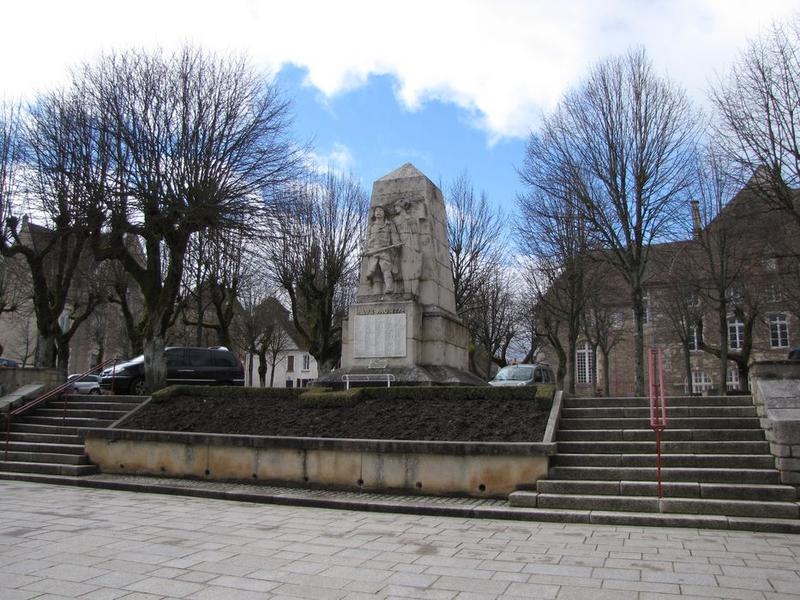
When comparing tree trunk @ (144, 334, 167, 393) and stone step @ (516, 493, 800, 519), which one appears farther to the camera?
tree trunk @ (144, 334, 167, 393)

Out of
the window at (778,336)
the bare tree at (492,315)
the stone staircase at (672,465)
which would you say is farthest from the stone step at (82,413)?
the window at (778,336)

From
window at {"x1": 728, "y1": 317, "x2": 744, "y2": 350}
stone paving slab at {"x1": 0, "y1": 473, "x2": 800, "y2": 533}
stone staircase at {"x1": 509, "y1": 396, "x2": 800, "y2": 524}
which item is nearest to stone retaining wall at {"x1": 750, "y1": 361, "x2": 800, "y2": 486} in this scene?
stone staircase at {"x1": 509, "y1": 396, "x2": 800, "y2": 524}

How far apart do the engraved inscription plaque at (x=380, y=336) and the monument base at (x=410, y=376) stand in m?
0.38

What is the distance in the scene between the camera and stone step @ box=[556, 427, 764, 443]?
10.0m

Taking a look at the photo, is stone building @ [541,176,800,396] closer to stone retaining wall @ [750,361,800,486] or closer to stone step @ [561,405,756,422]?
stone retaining wall @ [750,361,800,486]

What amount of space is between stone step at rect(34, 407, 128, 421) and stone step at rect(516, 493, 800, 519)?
10.5 m

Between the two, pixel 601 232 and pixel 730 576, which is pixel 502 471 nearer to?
pixel 730 576

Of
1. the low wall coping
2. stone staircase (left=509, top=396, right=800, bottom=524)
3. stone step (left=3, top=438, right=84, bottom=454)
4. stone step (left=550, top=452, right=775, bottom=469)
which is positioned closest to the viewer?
stone staircase (left=509, top=396, right=800, bottom=524)

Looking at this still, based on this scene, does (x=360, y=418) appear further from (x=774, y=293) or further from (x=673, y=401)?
(x=774, y=293)

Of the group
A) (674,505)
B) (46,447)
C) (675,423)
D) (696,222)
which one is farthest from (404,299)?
(696,222)

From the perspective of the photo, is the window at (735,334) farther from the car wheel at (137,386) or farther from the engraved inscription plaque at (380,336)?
the car wheel at (137,386)

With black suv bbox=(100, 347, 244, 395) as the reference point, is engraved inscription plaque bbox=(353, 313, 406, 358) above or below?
above

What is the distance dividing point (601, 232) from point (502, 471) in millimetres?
14026

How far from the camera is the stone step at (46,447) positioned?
43.5 feet
